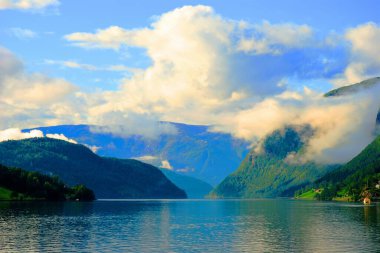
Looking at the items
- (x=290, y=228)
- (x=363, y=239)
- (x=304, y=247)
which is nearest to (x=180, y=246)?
(x=304, y=247)

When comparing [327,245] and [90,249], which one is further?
[327,245]

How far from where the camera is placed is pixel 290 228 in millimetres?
146875

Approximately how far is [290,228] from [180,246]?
52369 millimetres

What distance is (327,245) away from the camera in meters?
106

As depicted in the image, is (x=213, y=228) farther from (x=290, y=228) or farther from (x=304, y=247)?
(x=304, y=247)

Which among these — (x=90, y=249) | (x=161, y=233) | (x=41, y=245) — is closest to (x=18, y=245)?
(x=41, y=245)

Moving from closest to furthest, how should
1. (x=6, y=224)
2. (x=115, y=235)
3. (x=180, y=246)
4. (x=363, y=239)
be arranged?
(x=180, y=246) < (x=363, y=239) < (x=115, y=235) < (x=6, y=224)

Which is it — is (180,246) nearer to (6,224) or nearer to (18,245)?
(18,245)

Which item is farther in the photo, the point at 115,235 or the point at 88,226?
the point at 88,226

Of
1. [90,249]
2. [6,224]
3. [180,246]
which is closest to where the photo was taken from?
[90,249]

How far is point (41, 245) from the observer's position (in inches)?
4033

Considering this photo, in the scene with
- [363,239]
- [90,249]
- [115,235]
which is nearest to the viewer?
[90,249]

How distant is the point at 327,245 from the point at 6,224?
3509 inches

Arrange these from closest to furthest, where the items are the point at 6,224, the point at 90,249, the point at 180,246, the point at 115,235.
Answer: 1. the point at 90,249
2. the point at 180,246
3. the point at 115,235
4. the point at 6,224
